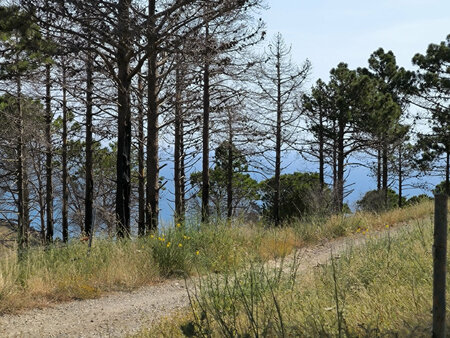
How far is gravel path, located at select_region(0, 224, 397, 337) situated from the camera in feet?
18.4

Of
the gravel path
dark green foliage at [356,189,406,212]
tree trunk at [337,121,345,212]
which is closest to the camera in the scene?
the gravel path

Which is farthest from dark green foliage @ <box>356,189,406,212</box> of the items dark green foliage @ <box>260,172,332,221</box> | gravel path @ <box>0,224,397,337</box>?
gravel path @ <box>0,224,397,337</box>

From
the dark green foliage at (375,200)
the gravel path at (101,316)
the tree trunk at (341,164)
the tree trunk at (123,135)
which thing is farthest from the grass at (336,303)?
the tree trunk at (341,164)

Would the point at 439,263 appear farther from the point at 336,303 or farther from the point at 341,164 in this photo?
the point at 341,164

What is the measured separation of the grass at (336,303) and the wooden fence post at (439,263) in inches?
11.7

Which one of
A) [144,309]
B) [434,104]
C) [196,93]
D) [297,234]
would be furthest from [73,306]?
[434,104]

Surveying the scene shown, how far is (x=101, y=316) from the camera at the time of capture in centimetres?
621

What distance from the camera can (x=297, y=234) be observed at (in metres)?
11.9

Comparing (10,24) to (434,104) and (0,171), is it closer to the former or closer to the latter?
(0,171)

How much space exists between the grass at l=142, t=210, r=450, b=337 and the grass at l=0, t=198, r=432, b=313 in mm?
827

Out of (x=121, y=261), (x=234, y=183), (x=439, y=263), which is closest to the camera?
(x=439, y=263)

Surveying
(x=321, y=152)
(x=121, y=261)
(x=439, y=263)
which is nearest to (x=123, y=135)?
(x=121, y=261)

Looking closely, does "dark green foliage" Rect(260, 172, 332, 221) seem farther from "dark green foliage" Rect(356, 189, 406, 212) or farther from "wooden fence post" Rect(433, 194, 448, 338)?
"wooden fence post" Rect(433, 194, 448, 338)

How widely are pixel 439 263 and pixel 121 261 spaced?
5877 mm
